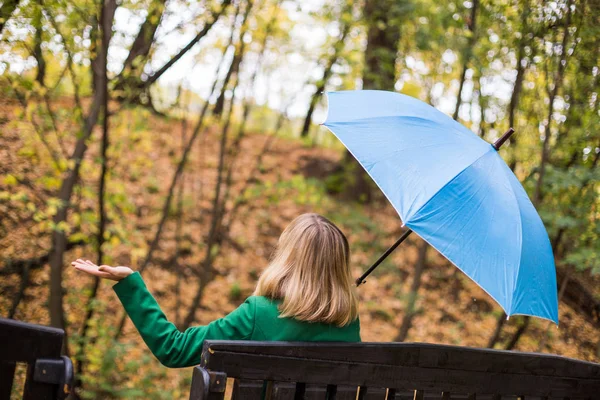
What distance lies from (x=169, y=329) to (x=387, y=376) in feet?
2.82

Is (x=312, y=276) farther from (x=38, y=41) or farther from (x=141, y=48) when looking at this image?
(x=141, y=48)

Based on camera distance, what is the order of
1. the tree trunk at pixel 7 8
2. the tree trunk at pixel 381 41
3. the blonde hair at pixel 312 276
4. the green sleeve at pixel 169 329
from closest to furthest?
1. the green sleeve at pixel 169 329
2. the blonde hair at pixel 312 276
3. the tree trunk at pixel 7 8
4. the tree trunk at pixel 381 41

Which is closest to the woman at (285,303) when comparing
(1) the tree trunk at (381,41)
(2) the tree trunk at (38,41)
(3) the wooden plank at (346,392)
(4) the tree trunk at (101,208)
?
(3) the wooden plank at (346,392)

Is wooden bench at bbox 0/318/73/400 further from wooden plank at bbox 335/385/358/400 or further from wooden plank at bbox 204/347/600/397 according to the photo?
wooden plank at bbox 335/385/358/400

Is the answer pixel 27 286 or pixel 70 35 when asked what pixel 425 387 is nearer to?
pixel 70 35

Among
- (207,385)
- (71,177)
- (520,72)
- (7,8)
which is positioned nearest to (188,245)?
(71,177)

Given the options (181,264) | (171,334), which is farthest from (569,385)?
(181,264)

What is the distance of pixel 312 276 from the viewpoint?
2320mm

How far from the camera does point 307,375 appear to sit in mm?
2062

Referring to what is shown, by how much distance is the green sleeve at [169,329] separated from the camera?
2.14 meters

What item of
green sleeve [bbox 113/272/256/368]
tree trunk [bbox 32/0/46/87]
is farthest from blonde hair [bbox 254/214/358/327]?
tree trunk [bbox 32/0/46/87]

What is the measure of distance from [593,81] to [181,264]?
21.9ft

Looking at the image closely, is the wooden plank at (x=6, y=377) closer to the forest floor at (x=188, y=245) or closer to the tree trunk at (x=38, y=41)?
the tree trunk at (x=38, y=41)

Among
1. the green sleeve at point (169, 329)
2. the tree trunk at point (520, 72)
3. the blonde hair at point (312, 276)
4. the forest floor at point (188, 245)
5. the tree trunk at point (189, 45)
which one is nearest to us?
the green sleeve at point (169, 329)
